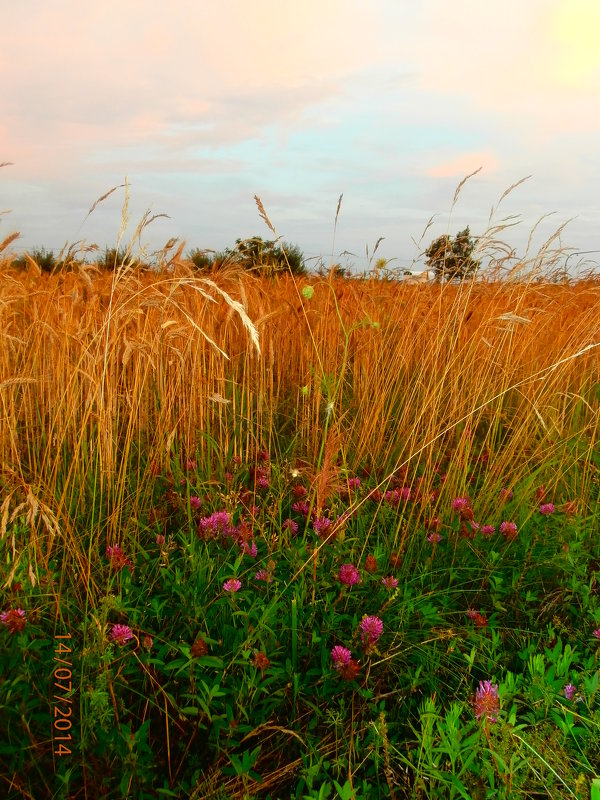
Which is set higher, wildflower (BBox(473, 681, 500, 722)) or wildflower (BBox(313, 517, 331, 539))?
wildflower (BBox(313, 517, 331, 539))

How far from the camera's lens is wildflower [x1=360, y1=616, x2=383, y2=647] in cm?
150

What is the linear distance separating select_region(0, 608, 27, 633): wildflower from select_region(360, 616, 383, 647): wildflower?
30.3 inches

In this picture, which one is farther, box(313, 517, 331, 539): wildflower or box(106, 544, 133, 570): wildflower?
box(313, 517, 331, 539): wildflower

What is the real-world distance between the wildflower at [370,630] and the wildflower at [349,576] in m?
0.14

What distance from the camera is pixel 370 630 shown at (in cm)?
150

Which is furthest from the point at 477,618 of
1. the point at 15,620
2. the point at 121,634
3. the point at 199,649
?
the point at 15,620

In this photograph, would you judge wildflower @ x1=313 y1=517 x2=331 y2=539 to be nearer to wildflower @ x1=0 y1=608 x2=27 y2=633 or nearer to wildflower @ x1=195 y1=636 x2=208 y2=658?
wildflower @ x1=195 y1=636 x2=208 y2=658

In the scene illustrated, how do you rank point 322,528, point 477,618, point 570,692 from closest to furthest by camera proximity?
point 570,692 < point 477,618 < point 322,528

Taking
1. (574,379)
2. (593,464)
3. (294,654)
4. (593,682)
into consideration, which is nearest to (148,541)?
(294,654)

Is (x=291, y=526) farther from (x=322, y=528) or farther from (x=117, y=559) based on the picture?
(x=117, y=559)

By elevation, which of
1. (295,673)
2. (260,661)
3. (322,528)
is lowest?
(295,673)

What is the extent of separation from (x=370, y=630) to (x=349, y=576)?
0.57ft

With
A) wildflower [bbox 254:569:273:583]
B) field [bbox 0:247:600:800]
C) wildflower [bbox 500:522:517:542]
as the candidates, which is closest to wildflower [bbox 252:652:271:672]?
field [bbox 0:247:600:800]

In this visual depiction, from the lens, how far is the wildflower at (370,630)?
1.50 m
